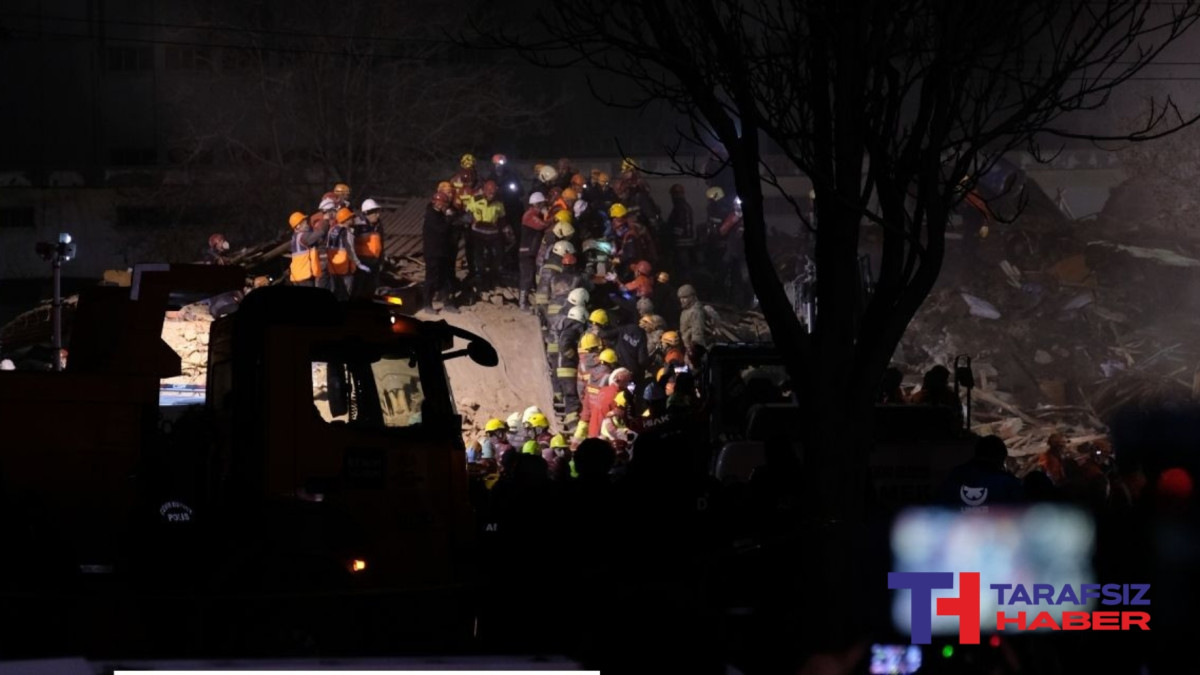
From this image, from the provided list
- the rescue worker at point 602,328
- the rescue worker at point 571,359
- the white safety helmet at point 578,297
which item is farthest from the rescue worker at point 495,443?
the white safety helmet at point 578,297

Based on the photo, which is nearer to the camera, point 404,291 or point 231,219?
point 404,291

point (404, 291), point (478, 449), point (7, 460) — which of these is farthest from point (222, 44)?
point (7, 460)

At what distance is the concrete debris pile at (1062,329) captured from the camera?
2542 centimetres

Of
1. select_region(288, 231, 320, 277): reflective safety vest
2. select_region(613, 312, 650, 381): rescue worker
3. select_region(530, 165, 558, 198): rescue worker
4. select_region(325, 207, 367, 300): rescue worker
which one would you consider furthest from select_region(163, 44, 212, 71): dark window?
select_region(613, 312, 650, 381): rescue worker

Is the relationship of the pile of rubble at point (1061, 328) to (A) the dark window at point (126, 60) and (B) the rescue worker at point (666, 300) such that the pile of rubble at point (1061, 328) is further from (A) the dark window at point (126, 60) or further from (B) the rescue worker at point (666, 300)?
(A) the dark window at point (126, 60)

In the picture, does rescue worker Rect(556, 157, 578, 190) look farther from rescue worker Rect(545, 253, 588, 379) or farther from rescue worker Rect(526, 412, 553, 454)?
rescue worker Rect(526, 412, 553, 454)

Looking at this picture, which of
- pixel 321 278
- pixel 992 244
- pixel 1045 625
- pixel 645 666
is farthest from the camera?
pixel 992 244

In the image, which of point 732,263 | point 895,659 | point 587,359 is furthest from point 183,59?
point 895,659

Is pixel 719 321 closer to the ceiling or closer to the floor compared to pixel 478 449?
closer to the ceiling

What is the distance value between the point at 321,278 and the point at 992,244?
13862 mm

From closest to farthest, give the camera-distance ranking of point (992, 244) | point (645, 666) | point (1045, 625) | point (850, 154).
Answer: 1. point (645, 666)
2. point (1045, 625)
3. point (850, 154)
4. point (992, 244)

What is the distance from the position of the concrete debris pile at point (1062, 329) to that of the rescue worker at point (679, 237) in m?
4.51

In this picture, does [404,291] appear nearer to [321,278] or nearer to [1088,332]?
[321,278]

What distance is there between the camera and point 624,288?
2555 centimetres
